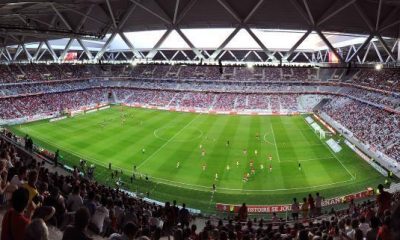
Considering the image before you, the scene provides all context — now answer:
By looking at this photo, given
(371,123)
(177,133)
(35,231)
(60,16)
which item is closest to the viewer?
(35,231)

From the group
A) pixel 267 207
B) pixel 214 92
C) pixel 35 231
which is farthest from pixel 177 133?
pixel 35 231

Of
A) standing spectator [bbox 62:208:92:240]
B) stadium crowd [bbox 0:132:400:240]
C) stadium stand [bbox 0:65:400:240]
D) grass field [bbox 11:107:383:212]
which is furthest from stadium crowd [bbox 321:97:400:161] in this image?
standing spectator [bbox 62:208:92:240]

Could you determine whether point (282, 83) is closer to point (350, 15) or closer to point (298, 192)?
point (298, 192)

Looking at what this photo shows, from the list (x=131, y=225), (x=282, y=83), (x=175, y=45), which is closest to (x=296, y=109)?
(x=282, y=83)

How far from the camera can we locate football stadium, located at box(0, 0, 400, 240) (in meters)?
9.70

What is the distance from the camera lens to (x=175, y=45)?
54.0 meters

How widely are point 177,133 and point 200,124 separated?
276 inches

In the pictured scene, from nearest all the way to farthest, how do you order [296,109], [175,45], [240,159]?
[240,159]
[175,45]
[296,109]

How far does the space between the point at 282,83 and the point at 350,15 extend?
63426 millimetres

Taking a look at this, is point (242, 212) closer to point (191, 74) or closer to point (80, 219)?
point (80, 219)

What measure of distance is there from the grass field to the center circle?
121mm

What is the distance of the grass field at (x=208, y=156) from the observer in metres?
27.1

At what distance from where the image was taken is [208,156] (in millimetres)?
35625

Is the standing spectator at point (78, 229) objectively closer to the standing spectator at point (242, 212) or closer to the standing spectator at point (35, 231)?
the standing spectator at point (35, 231)
